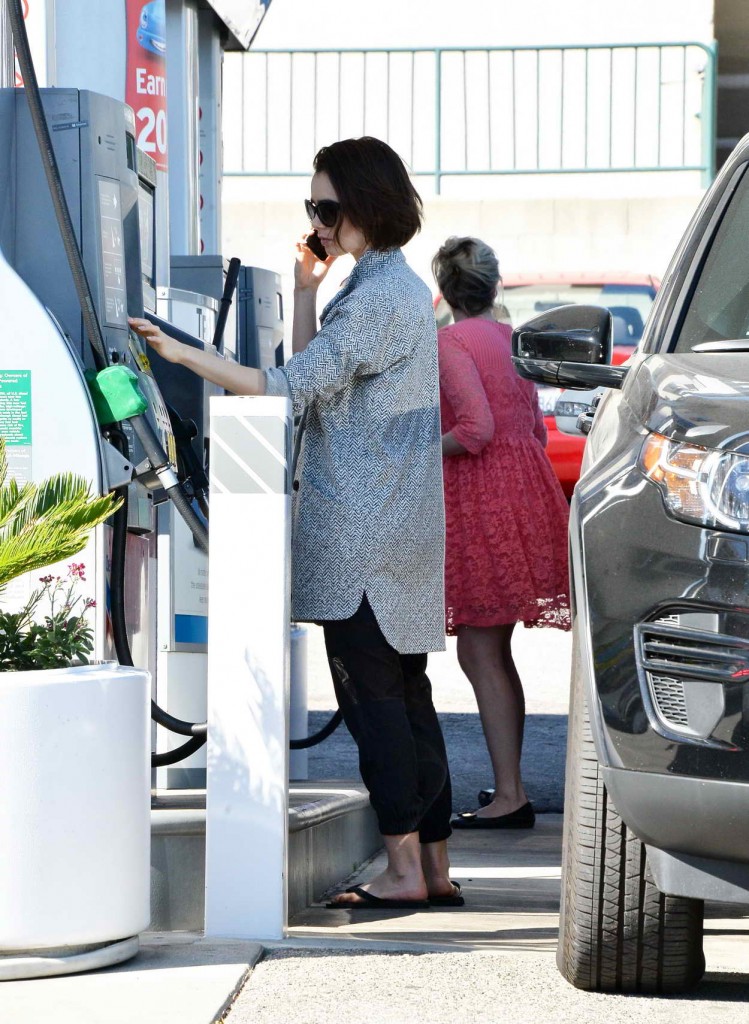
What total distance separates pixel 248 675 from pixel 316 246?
48.3 inches

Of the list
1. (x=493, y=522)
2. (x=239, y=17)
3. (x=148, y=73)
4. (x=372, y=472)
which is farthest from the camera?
(x=239, y=17)

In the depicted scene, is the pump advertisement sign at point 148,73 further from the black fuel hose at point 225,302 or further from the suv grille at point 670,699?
the suv grille at point 670,699

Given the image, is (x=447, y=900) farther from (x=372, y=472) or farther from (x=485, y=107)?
(x=485, y=107)

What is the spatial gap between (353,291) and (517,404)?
156cm

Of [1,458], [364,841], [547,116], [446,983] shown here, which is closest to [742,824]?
[446,983]

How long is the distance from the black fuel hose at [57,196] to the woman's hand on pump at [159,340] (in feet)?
0.32

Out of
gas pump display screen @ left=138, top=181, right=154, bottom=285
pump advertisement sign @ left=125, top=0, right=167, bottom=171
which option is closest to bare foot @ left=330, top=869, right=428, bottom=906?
gas pump display screen @ left=138, top=181, right=154, bottom=285

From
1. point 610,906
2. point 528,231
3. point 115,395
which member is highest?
point 528,231

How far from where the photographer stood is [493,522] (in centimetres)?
513

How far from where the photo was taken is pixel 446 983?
286cm

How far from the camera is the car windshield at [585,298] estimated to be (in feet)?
40.9

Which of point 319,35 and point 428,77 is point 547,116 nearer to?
point 428,77

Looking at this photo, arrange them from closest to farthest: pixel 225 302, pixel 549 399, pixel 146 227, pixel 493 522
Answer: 1. pixel 146 227
2. pixel 493 522
3. pixel 225 302
4. pixel 549 399

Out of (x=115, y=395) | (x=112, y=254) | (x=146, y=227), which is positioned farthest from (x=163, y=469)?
(x=146, y=227)
